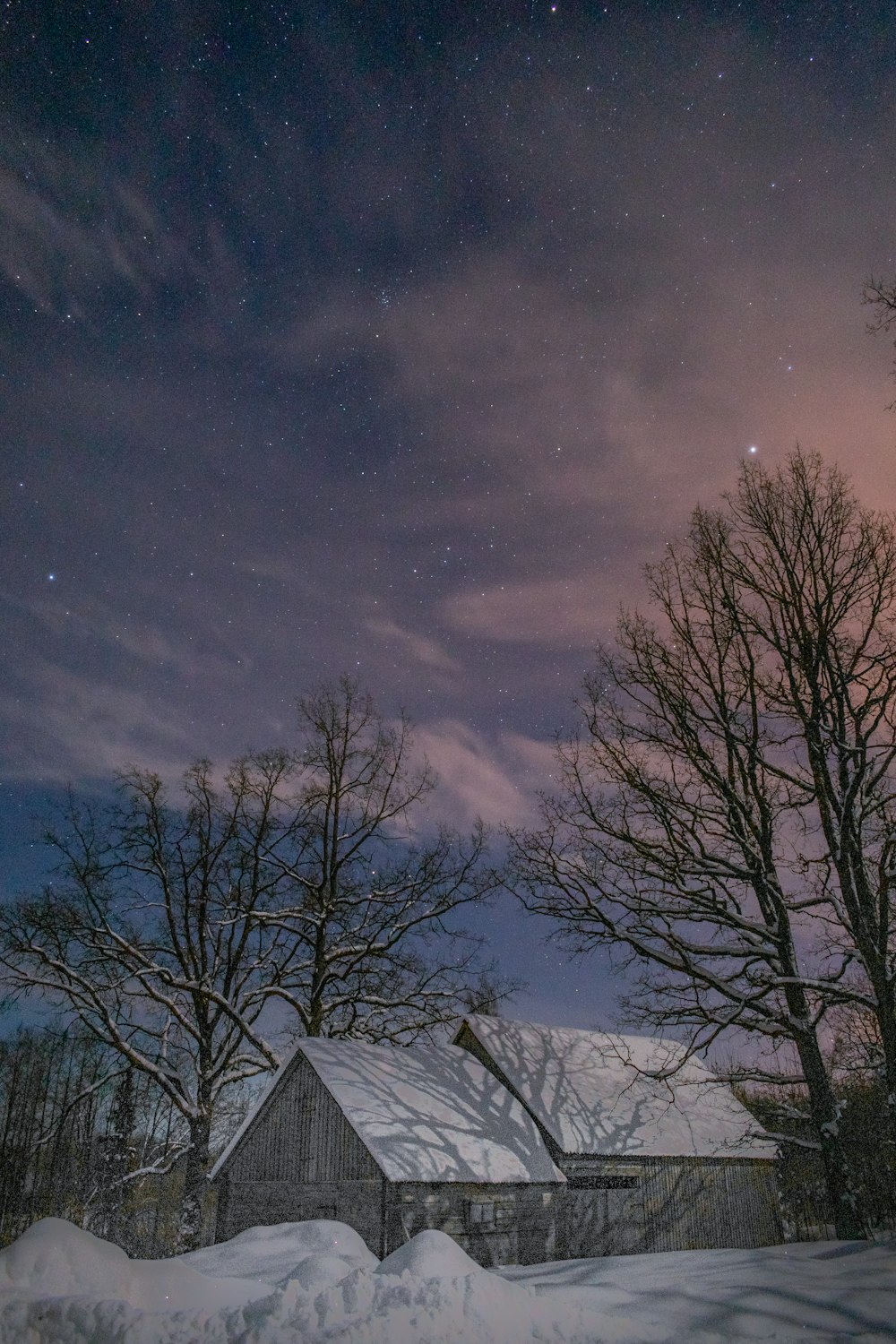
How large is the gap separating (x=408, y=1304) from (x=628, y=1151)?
19.5m

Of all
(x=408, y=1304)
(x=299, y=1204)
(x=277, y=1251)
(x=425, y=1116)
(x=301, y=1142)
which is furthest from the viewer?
(x=425, y=1116)

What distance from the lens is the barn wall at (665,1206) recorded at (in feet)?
71.3

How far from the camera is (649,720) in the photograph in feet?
57.3

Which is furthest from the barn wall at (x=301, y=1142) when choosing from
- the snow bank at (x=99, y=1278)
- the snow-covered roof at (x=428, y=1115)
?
the snow bank at (x=99, y=1278)

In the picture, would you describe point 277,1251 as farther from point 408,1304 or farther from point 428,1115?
point 428,1115

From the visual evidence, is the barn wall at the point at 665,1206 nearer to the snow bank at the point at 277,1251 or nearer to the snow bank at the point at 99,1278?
the snow bank at the point at 277,1251

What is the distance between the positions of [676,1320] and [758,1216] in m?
23.0

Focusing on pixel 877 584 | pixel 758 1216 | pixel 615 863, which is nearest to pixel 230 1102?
pixel 758 1216

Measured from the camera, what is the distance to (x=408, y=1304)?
686 cm

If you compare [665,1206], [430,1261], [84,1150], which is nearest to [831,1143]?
[430,1261]

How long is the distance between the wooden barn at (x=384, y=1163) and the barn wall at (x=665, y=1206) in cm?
A: 107

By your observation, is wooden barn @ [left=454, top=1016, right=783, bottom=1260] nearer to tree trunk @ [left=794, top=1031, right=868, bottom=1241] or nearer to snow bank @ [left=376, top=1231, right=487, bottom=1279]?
tree trunk @ [left=794, top=1031, right=868, bottom=1241]

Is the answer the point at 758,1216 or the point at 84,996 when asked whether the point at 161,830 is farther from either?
the point at 758,1216

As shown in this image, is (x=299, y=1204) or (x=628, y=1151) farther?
(x=628, y=1151)
